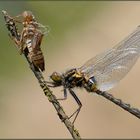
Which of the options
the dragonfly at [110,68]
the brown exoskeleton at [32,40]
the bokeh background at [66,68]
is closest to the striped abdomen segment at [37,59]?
the brown exoskeleton at [32,40]

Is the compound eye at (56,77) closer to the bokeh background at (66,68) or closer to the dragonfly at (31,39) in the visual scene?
the dragonfly at (31,39)

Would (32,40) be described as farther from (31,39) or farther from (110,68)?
(110,68)

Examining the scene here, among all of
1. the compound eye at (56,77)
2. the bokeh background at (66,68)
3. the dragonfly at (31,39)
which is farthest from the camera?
the bokeh background at (66,68)

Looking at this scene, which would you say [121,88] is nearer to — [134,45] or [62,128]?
[62,128]

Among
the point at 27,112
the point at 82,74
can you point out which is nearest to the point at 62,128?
the point at 27,112

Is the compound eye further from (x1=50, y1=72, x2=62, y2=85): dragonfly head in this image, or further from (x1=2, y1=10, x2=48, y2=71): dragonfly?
(x1=2, y1=10, x2=48, y2=71): dragonfly

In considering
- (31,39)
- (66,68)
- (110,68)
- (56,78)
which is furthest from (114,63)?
(66,68)
